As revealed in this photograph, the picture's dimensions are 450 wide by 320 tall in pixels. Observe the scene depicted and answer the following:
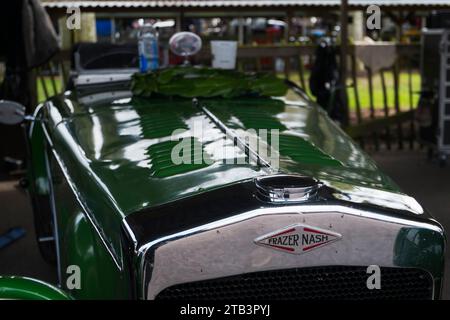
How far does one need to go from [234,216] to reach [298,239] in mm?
Answer: 212

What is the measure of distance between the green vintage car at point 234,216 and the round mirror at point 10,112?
2.40 ft

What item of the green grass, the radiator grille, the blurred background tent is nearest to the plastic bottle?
the blurred background tent

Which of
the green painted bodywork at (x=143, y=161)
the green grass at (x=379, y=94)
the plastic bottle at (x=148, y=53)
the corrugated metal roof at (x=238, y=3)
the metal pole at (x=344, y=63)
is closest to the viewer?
the green painted bodywork at (x=143, y=161)

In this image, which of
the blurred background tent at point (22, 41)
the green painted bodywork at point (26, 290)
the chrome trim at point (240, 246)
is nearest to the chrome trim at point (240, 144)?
the chrome trim at point (240, 246)

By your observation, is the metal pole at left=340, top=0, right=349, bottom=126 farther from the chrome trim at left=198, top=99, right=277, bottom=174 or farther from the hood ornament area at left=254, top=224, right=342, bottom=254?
the hood ornament area at left=254, top=224, right=342, bottom=254

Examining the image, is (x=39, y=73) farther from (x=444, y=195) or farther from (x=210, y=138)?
(x=210, y=138)

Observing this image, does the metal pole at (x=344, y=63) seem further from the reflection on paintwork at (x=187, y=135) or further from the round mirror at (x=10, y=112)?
the round mirror at (x=10, y=112)

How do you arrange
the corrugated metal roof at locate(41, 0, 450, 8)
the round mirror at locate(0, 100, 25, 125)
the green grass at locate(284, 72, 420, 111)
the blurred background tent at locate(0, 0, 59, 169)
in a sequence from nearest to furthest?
1. the round mirror at locate(0, 100, 25, 125)
2. the blurred background tent at locate(0, 0, 59, 169)
3. the corrugated metal roof at locate(41, 0, 450, 8)
4. the green grass at locate(284, 72, 420, 111)

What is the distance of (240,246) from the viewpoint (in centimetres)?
226

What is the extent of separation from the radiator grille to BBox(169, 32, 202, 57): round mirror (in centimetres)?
269

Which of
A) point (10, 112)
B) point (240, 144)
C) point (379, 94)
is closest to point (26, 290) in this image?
point (240, 144)

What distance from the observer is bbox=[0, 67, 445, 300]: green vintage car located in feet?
7.45

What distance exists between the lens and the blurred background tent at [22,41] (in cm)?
641
